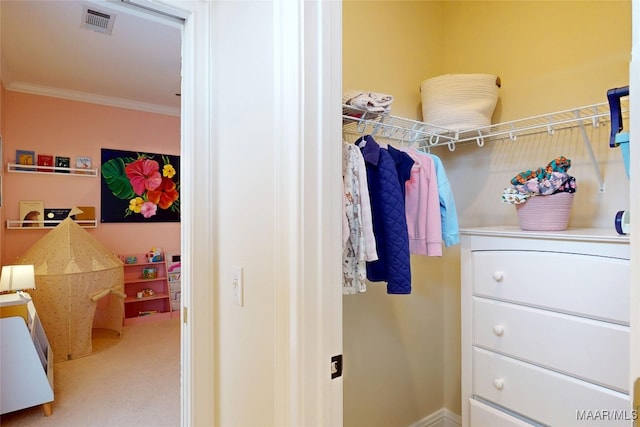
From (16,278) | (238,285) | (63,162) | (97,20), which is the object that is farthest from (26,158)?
(238,285)

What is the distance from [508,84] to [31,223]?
13.9ft

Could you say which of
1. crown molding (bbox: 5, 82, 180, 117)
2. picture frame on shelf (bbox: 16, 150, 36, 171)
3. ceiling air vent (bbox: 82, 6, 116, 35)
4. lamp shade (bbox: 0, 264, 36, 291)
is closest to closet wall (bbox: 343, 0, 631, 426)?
ceiling air vent (bbox: 82, 6, 116, 35)

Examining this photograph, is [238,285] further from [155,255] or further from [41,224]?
[155,255]

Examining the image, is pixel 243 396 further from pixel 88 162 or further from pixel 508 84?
pixel 88 162

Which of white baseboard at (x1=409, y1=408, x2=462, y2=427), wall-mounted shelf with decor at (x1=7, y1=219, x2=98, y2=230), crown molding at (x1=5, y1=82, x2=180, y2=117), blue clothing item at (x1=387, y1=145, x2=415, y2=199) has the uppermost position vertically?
crown molding at (x1=5, y1=82, x2=180, y2=117)

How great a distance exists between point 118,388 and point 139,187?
2.25 m

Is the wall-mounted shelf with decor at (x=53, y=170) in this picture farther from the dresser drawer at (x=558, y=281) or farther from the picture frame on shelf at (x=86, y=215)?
the dresser drawer at (x=558, y=281)

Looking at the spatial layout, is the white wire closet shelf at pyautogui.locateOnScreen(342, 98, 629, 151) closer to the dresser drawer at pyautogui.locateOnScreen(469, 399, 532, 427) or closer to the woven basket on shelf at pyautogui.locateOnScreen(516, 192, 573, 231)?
the woven basket on shelf at pyautogui.locateOnScreen(516, 192, 573, 231)

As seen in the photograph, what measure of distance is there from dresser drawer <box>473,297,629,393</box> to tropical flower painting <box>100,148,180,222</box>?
3807mm

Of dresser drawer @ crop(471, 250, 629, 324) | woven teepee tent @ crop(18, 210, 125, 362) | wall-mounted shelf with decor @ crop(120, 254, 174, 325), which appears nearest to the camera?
dresser drawer @ crop(471, 250, 629, 324)

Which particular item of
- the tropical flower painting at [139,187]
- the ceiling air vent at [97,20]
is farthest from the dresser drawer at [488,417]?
the tropical flower painting at [139,187]

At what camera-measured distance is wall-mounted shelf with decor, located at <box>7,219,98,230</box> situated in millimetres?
3443

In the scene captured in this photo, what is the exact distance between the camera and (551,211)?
4.81 feet

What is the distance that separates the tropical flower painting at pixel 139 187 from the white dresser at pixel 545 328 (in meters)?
3.72
